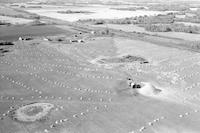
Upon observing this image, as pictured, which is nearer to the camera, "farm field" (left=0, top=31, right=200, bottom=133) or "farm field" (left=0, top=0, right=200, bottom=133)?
"farm field" (left=0, top=31, right=200, bottom=133)

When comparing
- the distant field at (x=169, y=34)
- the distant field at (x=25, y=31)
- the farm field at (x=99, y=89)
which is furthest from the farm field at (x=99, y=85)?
the distant field at (x=25, y=31)

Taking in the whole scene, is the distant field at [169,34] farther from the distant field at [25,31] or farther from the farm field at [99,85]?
the distant field at [25,31]

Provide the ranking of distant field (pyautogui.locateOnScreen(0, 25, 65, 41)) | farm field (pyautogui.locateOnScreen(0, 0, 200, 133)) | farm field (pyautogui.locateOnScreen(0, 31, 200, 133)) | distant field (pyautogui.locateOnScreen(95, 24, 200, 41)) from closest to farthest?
farm field (pyautogui.locateOnScreen(0, 31, 200, 133))
farm field (pyautogui.locateOnScreen(0, 0, 200, 133))
distant field (pyautogui.locateOnScreen(95, 24, 200, 41))
distant field (pyautogui.locateOnScreen(0, 25, 65, 41))

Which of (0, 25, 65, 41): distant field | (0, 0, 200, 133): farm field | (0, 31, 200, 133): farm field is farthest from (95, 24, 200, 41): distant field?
(0, 25, 65, 41): distant field

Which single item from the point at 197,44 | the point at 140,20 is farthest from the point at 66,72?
the point at 140,20

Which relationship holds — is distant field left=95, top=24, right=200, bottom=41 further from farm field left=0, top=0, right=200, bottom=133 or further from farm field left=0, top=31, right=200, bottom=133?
farm field left=0, top=31, right=200, bottom=133

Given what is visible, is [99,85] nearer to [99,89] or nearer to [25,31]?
[99,89]

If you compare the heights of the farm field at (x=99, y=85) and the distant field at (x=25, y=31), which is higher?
the distant field at (x=25, y=31)

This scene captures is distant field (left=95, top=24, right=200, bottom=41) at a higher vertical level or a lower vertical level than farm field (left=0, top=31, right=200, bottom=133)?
higher

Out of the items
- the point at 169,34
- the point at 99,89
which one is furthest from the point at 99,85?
the point at 169,34
